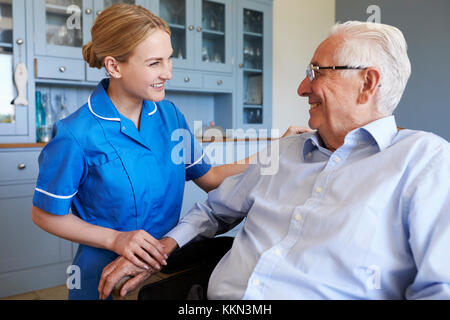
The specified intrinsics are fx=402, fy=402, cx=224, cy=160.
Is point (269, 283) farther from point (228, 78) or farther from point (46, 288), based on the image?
point (228, 78)

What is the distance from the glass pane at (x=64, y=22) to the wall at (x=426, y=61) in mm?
2819

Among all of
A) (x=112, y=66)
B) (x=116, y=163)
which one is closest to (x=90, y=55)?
(x=112, y=66)

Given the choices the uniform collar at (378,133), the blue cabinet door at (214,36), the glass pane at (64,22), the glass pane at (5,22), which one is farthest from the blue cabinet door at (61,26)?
the uniform collar at (378,133)

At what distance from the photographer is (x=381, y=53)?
41.3 inches

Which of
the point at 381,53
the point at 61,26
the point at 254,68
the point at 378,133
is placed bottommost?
the point at 378,133

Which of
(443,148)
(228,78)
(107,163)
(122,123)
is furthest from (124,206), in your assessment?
(228,78)

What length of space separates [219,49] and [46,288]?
231cm

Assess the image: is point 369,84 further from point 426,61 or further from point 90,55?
point 426,61

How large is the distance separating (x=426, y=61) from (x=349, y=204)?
3185mm

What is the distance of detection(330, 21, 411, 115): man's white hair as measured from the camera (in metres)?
1.04

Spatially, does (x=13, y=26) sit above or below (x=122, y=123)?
above

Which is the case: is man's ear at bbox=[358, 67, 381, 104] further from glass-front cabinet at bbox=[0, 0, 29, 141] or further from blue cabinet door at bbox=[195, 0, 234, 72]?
blue cabinet door at bbox=[195, 0, 234, 72]

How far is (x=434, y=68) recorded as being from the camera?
3523mm
